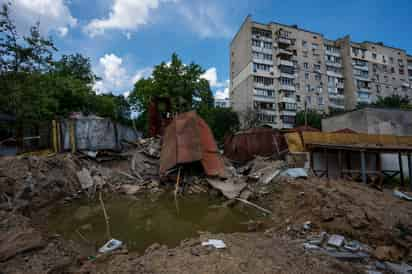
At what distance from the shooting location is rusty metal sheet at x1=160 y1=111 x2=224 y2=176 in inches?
293

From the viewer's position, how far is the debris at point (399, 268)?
8.03ft

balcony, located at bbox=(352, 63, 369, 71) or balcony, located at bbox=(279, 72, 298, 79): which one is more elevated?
balcony, located at bbox=(352, 63, 369, 71)

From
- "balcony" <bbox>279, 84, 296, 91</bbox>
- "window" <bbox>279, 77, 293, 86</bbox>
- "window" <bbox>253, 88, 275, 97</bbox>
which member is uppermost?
"window" <bbox>279, 77, 293, 86</bbox>

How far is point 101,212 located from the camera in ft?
17.2

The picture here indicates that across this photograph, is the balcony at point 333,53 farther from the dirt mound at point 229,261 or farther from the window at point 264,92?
the dirt mound at point 229,261

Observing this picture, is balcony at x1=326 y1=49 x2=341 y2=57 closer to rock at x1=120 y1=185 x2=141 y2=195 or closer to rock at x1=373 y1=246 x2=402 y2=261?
rock at x1=373 y1=246 x2=402 y2=261

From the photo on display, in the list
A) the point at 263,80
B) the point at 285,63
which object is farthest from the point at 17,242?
the point at 285,63

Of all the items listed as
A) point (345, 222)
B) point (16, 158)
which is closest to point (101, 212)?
point (16, 158)

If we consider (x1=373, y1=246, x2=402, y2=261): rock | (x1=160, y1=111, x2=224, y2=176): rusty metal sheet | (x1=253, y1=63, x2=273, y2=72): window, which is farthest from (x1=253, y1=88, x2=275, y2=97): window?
(x1=373, y1=246, x2=402, y2=261): rock

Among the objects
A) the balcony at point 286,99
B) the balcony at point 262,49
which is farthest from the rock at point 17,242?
the balcony at point 262,49

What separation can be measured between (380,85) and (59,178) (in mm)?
46632

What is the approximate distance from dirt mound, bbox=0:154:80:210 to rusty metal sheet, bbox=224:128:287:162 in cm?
919

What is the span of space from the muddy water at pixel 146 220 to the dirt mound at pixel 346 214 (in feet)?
3.33

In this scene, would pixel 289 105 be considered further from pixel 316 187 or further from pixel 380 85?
pixel 316 187
